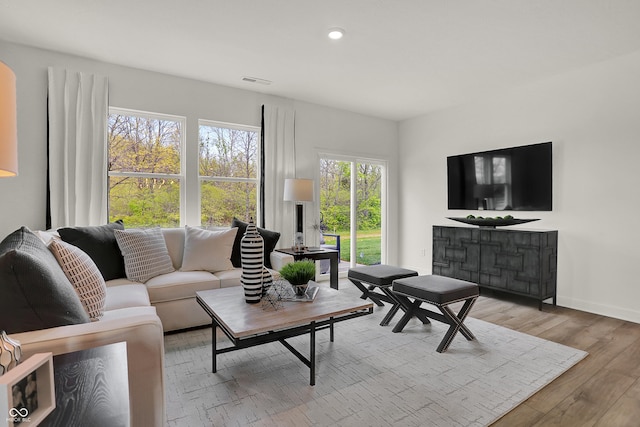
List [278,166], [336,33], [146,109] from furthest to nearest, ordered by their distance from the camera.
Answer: [278,166] < [146,109] < [336,33]

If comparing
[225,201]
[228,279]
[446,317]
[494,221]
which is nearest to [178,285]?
[228,279]

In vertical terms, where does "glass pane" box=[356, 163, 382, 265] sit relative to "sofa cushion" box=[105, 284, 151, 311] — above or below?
above

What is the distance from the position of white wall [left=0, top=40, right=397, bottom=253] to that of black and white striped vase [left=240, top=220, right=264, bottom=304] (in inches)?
77.5

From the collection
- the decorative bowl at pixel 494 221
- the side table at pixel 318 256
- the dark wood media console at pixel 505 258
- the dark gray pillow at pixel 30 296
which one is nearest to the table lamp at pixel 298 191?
the side table at pixel 318 256

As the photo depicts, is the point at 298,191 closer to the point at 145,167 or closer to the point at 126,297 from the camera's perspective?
the point at 145,167

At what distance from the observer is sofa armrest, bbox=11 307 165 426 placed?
4.14ft

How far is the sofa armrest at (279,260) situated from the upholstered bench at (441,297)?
46.5 inches

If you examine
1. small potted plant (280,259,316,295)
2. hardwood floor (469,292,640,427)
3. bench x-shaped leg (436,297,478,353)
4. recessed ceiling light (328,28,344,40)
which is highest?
recessed ceiling light (328,28,344,40)

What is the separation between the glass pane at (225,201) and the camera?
4020 millimetres

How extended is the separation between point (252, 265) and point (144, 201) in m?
2.16

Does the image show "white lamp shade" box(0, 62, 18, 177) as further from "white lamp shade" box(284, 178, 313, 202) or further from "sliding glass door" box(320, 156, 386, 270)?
"sliding glass door" box(320, 156, 386, 270)

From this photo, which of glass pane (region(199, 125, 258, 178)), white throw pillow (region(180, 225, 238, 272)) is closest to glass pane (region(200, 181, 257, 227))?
glass pane (region(199, 125, 258, 178))

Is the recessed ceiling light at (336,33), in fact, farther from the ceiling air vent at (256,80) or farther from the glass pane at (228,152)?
the glass pane at (228,152)

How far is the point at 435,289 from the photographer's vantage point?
257 centimetres
